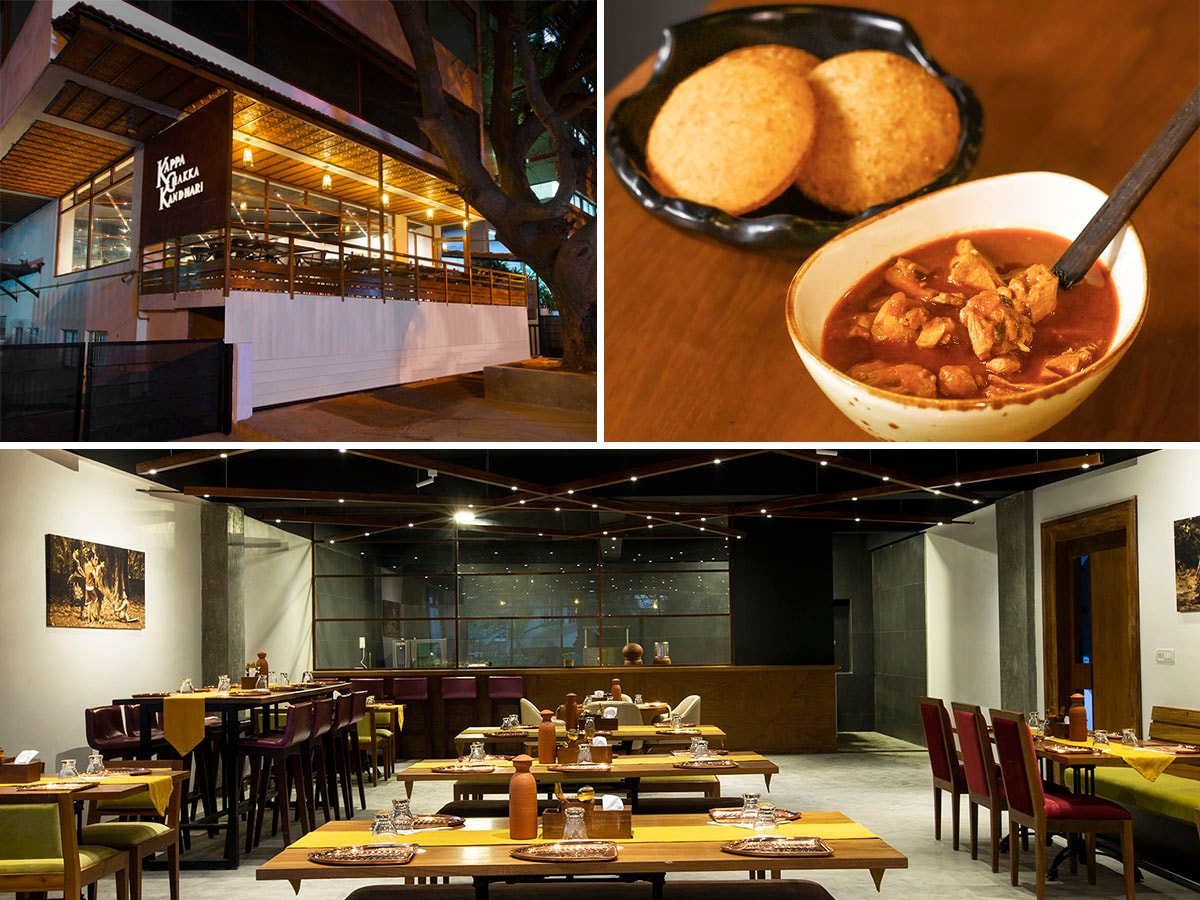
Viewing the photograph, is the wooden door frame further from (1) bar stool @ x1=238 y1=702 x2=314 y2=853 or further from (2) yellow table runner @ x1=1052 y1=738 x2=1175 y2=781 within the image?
(1) bar stool @ x1=238 y1=702 x2=314 y2=853

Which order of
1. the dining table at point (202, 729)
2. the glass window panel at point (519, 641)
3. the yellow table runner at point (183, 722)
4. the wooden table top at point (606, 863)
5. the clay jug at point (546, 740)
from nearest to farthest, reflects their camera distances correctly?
the wooden table top at point (606, 863) < the clay jug at point (546, 740) < the dining table at point (202, 729) < the yellow table runner at point (183, 722) < the glass window panel at point (519, 641)

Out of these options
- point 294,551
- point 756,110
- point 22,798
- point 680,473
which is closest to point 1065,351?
point 756,110

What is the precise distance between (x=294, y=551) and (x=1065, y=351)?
11895mm

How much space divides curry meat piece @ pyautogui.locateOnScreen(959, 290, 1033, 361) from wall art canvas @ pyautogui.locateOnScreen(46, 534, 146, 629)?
705 cm

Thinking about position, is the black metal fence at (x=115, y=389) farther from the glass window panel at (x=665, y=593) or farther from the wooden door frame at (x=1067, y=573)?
the glass window panel at (x=665, y=593)

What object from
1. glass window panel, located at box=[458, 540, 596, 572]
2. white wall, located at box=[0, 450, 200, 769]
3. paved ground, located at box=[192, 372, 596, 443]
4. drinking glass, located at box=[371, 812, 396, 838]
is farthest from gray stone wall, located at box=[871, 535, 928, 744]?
drinking glass, located at box=[371, 812, 396, 838]

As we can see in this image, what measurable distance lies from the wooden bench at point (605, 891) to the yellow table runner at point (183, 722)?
361 cm

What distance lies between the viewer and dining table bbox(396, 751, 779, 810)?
610 cm

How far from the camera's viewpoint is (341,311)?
180 inches

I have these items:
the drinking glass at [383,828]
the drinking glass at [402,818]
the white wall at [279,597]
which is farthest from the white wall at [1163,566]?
the white wall at [279,597]

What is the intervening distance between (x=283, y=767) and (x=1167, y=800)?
5670 millimetres

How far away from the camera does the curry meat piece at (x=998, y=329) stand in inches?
168

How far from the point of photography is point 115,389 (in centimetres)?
451

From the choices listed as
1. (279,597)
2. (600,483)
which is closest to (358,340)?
(600,483)
